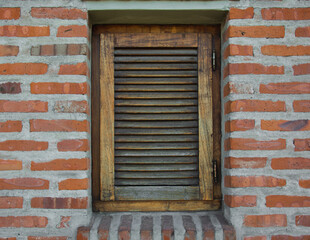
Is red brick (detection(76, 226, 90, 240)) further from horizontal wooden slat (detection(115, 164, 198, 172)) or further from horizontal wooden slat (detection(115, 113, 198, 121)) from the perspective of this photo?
horizontal wooden slat (detection(115, 113, 198, 121))

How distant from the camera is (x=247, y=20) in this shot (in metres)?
1.66

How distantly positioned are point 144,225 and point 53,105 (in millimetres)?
872

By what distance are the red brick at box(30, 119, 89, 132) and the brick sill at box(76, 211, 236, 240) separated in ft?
1.85

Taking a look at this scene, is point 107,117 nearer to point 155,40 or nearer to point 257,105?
point 155,40

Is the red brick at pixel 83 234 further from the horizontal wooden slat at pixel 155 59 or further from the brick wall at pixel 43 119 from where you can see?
the horizontal wooden slat at pixel 155 59

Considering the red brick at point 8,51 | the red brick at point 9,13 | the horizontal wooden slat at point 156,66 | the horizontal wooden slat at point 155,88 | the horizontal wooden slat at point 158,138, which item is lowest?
the horizontal wooden slat at point 158,138

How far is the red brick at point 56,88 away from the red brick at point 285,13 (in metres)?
1.16

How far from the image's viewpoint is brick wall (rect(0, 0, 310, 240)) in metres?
1.61

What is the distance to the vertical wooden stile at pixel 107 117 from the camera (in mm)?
1768

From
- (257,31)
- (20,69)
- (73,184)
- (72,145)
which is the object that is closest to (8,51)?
(20,69)

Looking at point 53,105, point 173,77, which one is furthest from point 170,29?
point 53,105

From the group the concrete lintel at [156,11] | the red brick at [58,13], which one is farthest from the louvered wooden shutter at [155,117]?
the red brick at [58,13]

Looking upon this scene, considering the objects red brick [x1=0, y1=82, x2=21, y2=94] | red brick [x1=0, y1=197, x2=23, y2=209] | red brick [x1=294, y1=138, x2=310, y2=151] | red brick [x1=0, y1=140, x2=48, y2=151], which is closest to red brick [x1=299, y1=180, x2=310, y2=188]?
red brick [x1=294, y1=138, x2=310, y2=151]

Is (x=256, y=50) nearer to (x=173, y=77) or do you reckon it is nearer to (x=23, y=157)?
(x=173, y=77)
